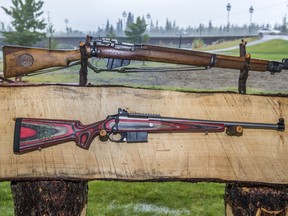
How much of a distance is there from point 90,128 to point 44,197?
331 millimetres

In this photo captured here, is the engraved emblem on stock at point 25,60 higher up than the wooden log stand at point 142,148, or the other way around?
the engraved emblem on stock at point 25,60

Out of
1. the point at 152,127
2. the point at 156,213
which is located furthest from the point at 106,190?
the point at 152,127

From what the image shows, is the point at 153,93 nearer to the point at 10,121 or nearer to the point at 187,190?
the point at 10,121

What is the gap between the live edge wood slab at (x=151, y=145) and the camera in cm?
143

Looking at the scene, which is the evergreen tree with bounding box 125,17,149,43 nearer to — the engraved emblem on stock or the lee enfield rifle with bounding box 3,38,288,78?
the lee enfield rifle with bounding box 3,38,288,78

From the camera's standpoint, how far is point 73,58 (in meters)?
1.53

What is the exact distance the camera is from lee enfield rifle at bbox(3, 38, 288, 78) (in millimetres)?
1501

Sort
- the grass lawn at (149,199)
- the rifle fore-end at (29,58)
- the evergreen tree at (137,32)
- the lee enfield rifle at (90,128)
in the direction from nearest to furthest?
the lee enfield rifle at (90,128)
the rifle fore-end at (29,58)
the grass lawn at (149,199)
the evergreen tree at (137,32)

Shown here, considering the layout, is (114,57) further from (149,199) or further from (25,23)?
(25,23)

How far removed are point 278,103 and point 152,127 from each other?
1.82 feet

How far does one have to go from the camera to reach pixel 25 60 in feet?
4.93

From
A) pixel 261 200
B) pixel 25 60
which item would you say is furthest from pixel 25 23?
pixel 261 200

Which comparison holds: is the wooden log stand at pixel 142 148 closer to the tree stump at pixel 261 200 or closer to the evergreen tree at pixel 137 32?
the tree stump at pixel 261 200

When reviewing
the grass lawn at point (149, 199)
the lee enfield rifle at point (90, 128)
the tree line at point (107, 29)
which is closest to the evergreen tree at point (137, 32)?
the tree line at point (107, 29)
